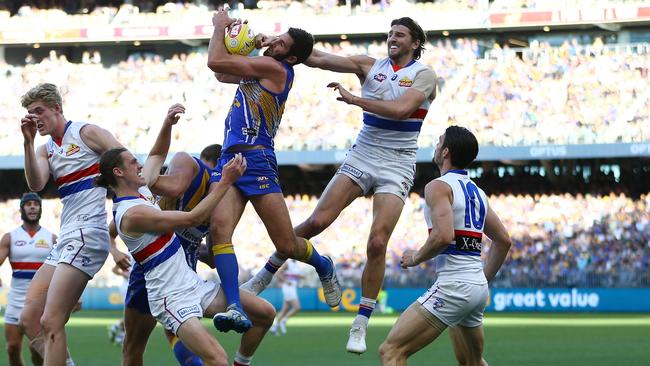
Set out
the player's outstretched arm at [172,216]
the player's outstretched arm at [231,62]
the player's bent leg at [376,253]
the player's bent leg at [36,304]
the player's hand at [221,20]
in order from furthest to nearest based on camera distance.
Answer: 1. the player's bent leg at [36,304]
2. the player's bent leg at [376,253]
3. the player's hand at [221,20]
4. the player's outstretched arm at [231,62]
5. the player's outstretched arm at [172,216]

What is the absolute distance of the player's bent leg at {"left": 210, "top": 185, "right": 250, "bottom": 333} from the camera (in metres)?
8.48

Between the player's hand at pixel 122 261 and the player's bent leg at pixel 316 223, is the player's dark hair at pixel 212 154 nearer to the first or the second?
the player's bent leg at pixel 316 223

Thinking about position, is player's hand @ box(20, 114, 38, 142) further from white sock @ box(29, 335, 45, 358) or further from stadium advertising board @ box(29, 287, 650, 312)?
stadium advertising board @ box(29, 287, 650, 312)

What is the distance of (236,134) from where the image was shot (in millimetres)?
9641

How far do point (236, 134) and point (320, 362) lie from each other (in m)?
6.90

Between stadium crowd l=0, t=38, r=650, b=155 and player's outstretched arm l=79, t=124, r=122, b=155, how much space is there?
80.2ft

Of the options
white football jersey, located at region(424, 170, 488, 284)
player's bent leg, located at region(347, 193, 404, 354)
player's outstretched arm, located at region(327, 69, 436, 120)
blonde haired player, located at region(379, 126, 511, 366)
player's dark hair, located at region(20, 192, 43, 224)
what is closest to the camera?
blonde haired player, located at region(379, 126, 511, 366)

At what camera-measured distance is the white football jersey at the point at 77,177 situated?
10.1m

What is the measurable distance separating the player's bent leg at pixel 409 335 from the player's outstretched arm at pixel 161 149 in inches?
92.9

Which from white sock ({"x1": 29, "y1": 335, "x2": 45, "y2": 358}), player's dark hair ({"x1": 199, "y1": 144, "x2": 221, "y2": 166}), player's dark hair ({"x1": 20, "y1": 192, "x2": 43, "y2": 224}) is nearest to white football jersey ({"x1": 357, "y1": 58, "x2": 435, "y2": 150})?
player's dark hair ({"x1": 199, "y1": 144, "x2": 221, "y2": 166})

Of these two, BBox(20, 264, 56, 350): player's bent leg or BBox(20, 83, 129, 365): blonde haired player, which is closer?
BBox(20, 83, 129, 365): blonde haired player

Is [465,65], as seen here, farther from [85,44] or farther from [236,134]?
[236,134]

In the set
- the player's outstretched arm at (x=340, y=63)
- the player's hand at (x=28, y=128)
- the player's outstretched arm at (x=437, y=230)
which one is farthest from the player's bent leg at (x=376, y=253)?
the player's hand at (x=28, y=128)

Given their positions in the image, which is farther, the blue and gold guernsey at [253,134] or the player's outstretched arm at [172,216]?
the blue and gold guernsey at [253,134]
